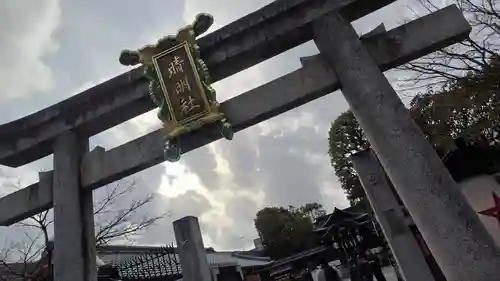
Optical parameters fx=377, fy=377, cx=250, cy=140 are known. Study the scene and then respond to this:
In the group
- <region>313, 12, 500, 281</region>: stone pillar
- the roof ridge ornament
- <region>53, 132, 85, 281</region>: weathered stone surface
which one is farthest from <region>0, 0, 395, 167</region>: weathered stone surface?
<region>313, 12, 500, 281</region>: stone pillar

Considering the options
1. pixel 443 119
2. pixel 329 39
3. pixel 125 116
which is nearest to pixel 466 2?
pixel 443 119

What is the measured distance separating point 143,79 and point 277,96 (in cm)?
205

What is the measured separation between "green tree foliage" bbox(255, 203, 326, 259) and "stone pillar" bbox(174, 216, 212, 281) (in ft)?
90.0

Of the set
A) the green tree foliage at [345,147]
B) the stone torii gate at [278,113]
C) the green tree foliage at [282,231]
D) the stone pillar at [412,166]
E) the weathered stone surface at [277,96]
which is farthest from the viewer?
the green tree foliage at [282,231]

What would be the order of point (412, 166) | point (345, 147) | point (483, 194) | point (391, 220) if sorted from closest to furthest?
point (412, 166) → point (391, 220) → point (483, 194) → point (345, 147)

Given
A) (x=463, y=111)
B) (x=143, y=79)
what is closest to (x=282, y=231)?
(x=463, y=111)

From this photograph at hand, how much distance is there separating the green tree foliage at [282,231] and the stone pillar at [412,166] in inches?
1083

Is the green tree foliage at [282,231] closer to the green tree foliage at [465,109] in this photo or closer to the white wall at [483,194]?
the green tree foliage at [465,109]

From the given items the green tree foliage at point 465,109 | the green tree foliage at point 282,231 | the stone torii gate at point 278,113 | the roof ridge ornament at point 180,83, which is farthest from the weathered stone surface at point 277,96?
the green tree foliage at point 282,231

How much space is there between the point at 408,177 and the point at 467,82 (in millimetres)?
10636

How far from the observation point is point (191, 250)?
4.45 m

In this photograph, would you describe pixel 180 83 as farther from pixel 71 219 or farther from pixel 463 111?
pixel 463 111

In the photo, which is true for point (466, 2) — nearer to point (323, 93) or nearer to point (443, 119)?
point (443, 119)

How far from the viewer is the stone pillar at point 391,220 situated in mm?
5086
